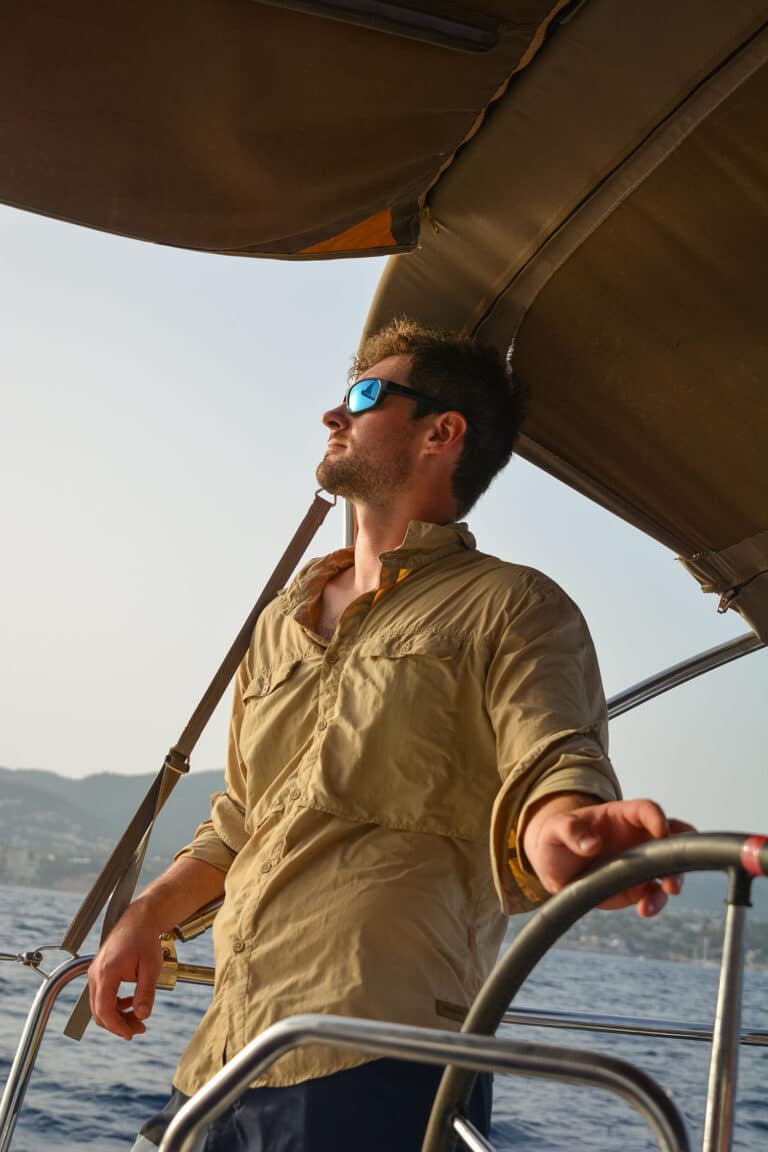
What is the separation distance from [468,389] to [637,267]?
15.6 inches

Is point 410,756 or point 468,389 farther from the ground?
point 468,389

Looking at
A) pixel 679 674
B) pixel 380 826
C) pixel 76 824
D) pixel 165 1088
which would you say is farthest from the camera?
pixel 76 824

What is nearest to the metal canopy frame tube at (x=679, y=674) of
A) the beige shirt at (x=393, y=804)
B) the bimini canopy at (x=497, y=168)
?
the bimini canopy at (x=497, y=168)

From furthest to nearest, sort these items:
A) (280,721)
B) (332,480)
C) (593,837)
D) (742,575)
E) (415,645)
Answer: (742,575) → (332,480) → (280,721) → (415,645) → (593,837)

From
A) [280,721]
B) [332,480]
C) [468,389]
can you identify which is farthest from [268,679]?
[468,389]

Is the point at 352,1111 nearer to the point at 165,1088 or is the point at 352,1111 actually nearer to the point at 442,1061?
the point at 442,1061

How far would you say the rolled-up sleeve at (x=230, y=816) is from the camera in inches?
76.5

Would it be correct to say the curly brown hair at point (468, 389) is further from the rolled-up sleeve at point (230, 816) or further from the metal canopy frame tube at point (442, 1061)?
the metal canopy frame tube at point (442, 1061)

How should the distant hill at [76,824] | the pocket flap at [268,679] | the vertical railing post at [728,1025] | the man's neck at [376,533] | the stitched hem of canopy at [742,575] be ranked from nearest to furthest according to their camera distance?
the vertical railing post at [728,1025] → the pocket flap at [268,679] → the man's neck at [376,533] → the stitched hem of canopy at [742,575] → the distant hill at [76,824]

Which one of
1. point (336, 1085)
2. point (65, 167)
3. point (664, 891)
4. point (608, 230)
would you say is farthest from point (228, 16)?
point (336, 1085)

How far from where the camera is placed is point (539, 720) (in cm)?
139

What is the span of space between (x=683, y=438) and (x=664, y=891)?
1525 mm

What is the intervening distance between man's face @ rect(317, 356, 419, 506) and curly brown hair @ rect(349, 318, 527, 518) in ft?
0.14

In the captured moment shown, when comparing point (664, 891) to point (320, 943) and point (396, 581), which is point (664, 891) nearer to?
point (320, 943)
